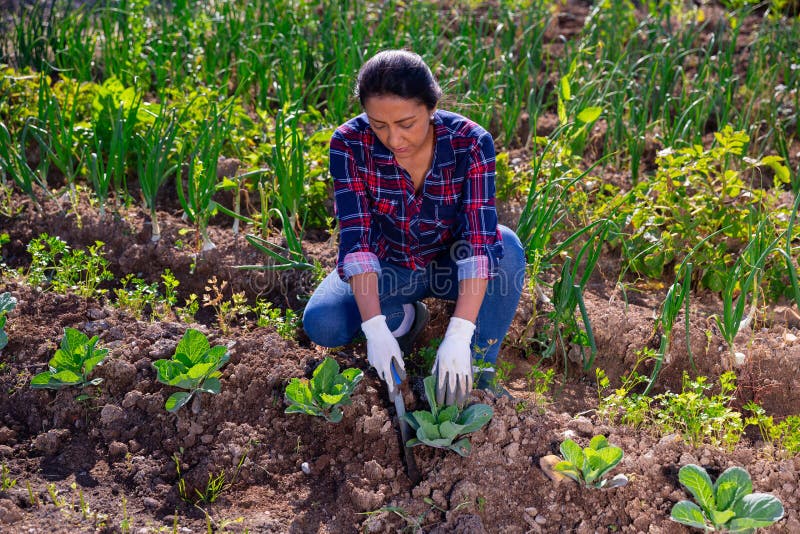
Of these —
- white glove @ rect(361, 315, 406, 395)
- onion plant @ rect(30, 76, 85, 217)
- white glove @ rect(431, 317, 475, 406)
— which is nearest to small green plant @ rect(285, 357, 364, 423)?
white glove @ rect(361, 315, 406, 395)

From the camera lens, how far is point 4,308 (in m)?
2.24

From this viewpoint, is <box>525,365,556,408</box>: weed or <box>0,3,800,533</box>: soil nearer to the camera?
<box>0,3,800,533</box>: soil

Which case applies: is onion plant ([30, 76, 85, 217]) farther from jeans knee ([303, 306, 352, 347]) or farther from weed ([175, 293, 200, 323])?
jeans knee ([303, 306, 352, 347])

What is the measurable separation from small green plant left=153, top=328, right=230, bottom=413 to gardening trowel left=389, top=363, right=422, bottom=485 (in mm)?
440

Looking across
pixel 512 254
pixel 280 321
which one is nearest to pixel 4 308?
pixel 280 321

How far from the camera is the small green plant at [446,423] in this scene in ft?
6.24

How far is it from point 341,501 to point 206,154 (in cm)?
130

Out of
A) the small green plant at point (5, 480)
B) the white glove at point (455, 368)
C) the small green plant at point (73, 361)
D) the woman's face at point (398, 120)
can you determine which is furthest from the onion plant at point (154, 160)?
the white glove at point (455, 368)

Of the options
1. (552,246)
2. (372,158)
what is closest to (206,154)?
(372,158)

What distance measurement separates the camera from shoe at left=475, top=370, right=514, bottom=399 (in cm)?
218

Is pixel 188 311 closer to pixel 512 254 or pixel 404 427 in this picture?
pixel 404 427

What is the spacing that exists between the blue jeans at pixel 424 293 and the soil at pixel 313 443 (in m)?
0.11

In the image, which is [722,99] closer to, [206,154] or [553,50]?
[553,50]

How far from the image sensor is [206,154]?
106 inches
